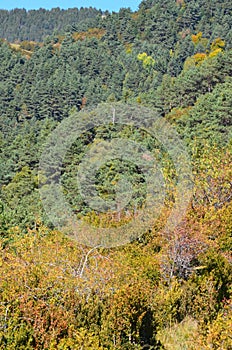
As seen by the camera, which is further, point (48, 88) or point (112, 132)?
point (48, 88)

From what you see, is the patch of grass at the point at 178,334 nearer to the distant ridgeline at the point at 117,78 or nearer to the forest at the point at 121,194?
the forest at the point at 121,194

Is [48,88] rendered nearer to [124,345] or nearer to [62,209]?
[62,209]

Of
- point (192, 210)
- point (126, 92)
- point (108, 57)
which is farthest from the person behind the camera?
point (108, 57)

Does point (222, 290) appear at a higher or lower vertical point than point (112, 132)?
lower

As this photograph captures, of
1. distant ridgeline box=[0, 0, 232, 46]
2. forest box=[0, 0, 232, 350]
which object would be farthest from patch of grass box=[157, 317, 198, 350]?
distant ridgeline box=[0, 0, 232, 46]

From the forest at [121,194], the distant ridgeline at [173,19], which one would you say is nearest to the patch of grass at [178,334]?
the forest at [121,194]

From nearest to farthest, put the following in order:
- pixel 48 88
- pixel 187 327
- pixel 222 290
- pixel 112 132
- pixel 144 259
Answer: pixel 187 327 < pixel 222 290 < pixel 144 259 < pixel 112 132 < pixel 48 88

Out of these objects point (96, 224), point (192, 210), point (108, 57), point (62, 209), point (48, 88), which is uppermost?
point (108, 57)

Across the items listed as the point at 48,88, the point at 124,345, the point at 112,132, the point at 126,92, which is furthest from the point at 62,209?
the point at 48,88

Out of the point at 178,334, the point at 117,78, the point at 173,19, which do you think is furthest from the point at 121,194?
the point at 173,19
